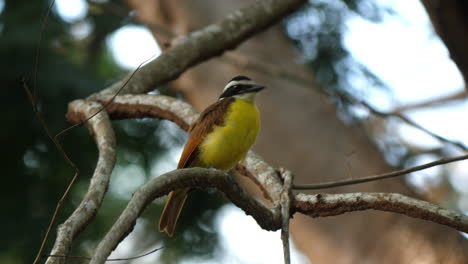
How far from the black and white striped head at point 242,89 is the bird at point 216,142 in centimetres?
36

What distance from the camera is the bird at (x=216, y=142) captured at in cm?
409

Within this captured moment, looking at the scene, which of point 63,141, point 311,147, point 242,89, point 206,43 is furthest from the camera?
point 311,147

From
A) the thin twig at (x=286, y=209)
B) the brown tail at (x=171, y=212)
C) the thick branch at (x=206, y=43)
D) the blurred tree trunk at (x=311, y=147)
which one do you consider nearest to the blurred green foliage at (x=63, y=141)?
the blurred tree trunk at (x=311, y=147)

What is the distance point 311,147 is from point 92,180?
4093 millimetres

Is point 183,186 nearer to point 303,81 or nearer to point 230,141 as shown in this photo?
point 230,141

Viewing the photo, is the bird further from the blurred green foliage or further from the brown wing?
the blurred green foliage

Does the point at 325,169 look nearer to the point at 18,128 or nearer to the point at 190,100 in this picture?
the point at 190,100

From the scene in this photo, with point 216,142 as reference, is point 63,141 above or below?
below

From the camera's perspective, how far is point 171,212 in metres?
4.06

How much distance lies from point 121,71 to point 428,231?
4854 mm

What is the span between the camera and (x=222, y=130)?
4285 mm

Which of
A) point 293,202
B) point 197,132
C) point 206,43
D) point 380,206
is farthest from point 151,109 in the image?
point 380,206

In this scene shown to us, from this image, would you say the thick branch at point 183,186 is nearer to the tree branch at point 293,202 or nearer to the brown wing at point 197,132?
the tree branch at point 293,202

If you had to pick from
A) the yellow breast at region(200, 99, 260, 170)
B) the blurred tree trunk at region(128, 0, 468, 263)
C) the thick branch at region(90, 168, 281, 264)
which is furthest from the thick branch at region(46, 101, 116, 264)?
the blurred tree trunk at region(128, 0, 468, 263)
